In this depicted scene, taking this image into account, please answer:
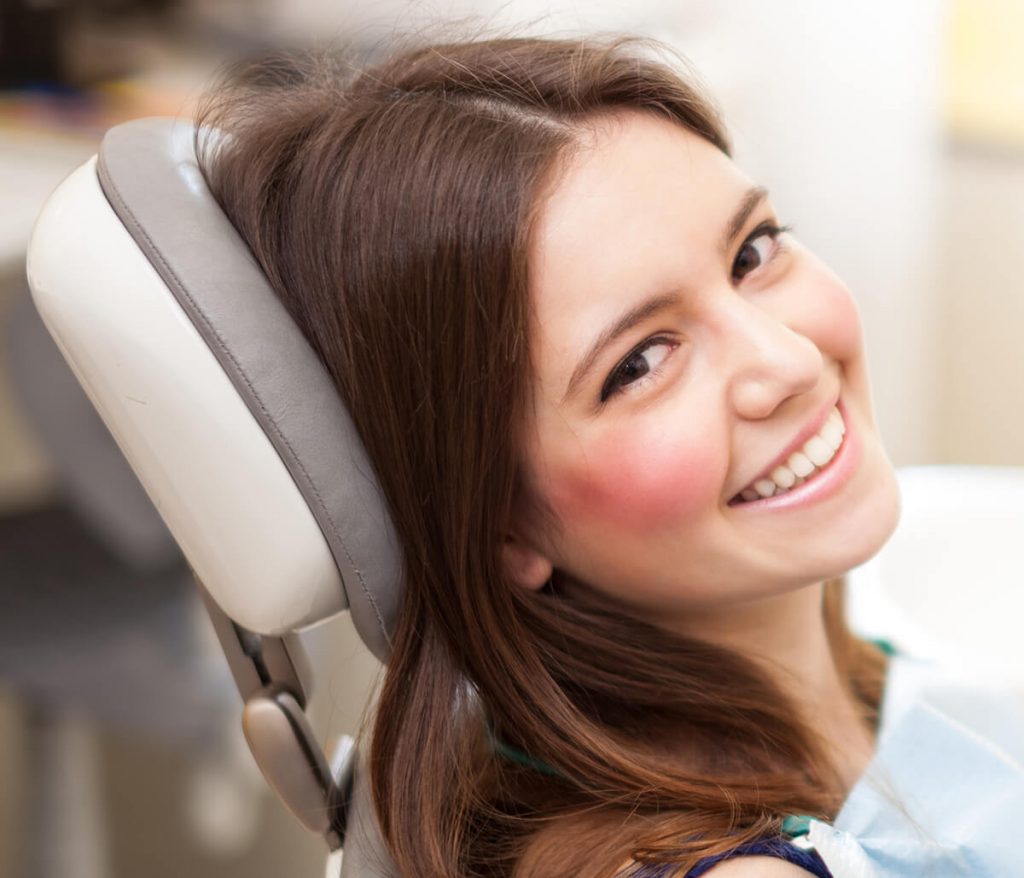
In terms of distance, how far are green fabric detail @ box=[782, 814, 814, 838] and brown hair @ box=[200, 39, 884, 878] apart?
1cm

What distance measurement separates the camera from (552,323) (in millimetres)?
756

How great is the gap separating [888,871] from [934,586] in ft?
1.71

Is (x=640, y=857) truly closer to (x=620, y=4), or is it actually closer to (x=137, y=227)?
(x=137, y=227)

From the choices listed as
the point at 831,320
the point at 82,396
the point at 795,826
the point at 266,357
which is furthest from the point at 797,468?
the point at 82,396

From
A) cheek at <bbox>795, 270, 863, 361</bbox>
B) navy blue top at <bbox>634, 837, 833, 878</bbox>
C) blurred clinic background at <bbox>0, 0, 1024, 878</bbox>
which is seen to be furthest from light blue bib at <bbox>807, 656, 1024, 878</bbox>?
blurred clinic background at <bbox>0, 0, 1024, 878</bbox>

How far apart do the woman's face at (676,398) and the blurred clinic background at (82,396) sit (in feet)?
1.68

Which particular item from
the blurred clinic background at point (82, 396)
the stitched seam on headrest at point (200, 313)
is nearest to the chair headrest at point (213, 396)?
the stitched seam on headrest at point (200, 313)

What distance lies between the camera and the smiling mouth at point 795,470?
81 centimetres

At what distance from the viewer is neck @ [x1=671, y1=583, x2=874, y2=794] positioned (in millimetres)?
891

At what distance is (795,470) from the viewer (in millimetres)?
812

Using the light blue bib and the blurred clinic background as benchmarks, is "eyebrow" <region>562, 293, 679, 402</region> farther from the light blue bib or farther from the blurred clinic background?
the blurred clinic background

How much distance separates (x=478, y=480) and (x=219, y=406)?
6.0 inches

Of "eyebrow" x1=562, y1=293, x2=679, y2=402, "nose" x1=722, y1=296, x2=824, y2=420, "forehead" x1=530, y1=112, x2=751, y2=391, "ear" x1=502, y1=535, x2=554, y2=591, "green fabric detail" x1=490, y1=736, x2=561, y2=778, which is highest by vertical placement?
"forehead" x1=530, y1=112, x2=751, y2=391

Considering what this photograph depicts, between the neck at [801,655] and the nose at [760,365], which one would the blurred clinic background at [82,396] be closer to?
the neck at [801,655]
